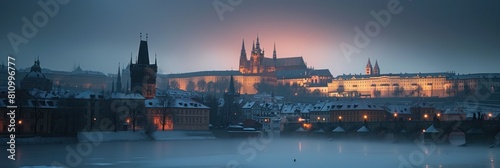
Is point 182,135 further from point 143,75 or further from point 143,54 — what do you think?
point 143,54

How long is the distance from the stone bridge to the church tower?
85.6 feet

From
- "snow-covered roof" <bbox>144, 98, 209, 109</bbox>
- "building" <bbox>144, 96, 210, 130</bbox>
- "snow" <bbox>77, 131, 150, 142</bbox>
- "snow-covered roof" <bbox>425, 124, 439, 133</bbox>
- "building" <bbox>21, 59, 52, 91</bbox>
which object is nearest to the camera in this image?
"snow" <bbox>77, 131, 150, 142</bbox>

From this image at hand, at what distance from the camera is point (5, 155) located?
2080 inches

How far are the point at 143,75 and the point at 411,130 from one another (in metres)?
51.4

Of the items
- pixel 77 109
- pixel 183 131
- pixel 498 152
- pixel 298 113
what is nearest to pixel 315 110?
pixel 298 113

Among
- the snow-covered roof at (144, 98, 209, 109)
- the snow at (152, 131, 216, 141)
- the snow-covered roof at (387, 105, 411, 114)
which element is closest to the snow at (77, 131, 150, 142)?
the snow at (152, 131, 216, 141)

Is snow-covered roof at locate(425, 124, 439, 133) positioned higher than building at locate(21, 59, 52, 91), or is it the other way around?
building at locate(21, 59, 52, 91)

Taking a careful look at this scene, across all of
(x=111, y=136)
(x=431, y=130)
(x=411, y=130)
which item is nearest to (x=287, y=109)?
(x=411, y=130)

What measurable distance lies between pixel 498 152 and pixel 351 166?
20916 mm

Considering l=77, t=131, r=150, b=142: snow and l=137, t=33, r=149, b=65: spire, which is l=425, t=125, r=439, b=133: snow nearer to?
l=77, t=131, r=150, b=142: snow

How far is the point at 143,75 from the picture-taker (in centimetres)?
11250

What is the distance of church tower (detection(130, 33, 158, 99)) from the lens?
112 meters

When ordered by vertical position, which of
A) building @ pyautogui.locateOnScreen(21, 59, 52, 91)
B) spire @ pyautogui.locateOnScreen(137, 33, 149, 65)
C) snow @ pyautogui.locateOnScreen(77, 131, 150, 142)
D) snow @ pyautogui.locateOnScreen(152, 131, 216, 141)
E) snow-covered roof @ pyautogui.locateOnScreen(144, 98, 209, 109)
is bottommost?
snow @ pyautogui.locateOnScreen(152, 131, 216, 141)

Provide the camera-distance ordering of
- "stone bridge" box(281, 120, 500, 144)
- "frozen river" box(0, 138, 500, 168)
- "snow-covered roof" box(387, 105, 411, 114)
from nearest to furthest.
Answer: "frozen river" box(0, 138, 500, 168) → "stone bridge" box(281, 120, 500, 144) → "snow-covered roof" box(387, 105, 411, 114)
